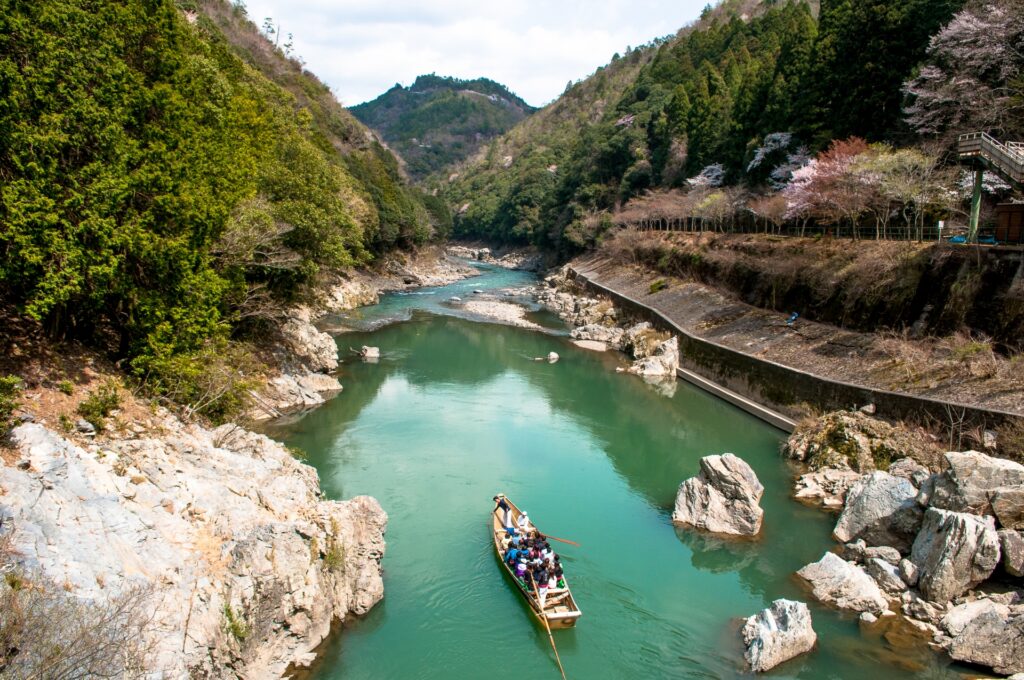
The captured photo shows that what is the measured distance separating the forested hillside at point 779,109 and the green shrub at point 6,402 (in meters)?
30.6

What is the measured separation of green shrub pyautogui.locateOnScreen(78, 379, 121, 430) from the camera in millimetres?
11336

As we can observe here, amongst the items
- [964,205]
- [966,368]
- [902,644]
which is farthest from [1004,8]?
[902,644]

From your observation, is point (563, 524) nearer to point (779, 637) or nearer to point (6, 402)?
point (779, 637)

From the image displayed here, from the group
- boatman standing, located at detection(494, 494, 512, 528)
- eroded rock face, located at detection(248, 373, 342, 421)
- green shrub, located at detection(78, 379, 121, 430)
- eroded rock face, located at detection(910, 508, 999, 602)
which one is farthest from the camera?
eroded rock face, located at detection(248, 373, 342, 421)

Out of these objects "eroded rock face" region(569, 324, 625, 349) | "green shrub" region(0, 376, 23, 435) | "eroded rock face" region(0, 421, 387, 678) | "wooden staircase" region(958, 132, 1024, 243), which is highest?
"wooden staircase" region(958, 132, 1024, 243)

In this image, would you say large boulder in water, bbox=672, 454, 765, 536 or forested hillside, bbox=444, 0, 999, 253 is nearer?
large boulder in water, bbox=672, 454, 765, 536

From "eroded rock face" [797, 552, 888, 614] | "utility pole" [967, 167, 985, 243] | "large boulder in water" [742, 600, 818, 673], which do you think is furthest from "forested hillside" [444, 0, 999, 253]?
"large boulder in water" [742, 600, 818, 673]

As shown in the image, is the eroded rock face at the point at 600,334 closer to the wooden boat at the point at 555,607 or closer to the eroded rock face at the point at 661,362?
the eroded rock face at the point at 661,362

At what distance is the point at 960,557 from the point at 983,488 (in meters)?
1.95

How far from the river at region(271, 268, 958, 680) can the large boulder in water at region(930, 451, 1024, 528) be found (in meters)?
3.34

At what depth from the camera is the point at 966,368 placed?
19.0 m

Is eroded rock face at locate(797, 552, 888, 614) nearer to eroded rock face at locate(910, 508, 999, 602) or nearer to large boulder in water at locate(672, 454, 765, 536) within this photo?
eroded rock face at locate(910, 508, 999, 602)

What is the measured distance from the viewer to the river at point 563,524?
11.7 metres

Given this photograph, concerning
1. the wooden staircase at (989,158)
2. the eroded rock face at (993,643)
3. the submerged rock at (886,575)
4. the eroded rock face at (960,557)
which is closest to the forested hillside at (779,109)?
the wooden staircase at (989,158)
